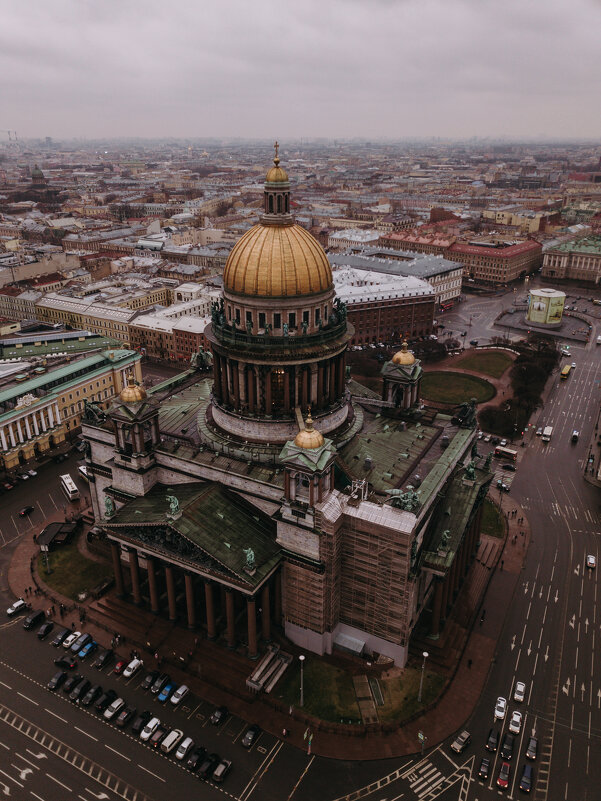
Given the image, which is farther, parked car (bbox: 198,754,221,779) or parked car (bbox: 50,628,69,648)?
parked car (bbox: 50,628,69,648)

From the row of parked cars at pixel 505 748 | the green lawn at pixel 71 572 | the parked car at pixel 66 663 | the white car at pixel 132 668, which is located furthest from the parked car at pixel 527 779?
the green lawn at pixel 71 572

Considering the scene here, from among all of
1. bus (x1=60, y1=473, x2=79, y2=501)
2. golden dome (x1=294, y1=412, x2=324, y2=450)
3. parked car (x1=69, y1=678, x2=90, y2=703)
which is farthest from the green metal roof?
bus (x1=60, y1=473, x2=79, y2=501)

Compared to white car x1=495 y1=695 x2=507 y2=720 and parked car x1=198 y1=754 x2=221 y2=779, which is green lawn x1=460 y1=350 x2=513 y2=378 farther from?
parked car x1=198 y1=754 x2=221 y2=779

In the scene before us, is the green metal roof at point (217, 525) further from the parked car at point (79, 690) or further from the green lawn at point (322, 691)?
the parked car at point (79, 690)

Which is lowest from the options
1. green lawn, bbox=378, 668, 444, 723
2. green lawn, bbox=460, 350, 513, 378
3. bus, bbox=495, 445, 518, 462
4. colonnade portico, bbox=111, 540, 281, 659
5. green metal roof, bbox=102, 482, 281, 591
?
green lawn, bbox=460, 350, 513, 378

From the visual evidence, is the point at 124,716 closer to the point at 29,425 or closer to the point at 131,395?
the point at 131,395

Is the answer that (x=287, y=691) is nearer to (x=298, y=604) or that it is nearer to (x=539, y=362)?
(x=298, y=604)
